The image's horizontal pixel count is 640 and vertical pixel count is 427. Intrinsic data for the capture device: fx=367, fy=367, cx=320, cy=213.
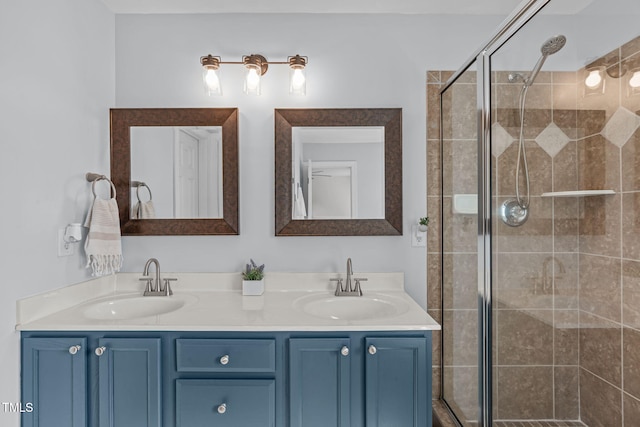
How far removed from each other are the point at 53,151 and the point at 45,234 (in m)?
0.37

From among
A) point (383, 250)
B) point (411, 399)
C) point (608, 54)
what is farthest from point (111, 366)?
point (608, 54)

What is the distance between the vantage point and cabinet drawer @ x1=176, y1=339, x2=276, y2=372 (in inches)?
58.0

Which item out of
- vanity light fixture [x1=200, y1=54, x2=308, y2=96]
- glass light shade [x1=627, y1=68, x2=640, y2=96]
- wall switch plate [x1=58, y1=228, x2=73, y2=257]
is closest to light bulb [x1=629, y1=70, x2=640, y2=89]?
glass light shade [x1=627, y1=68, x2=640, y2=96]

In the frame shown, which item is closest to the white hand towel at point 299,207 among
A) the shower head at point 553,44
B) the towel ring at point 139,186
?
the towel ring at point 139,186

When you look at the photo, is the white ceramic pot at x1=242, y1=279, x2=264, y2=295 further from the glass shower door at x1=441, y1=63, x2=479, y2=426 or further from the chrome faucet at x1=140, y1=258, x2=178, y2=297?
the glass shower door at x1=441, y1=63, x2=479, y2=426

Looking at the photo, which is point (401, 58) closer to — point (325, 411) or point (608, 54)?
point (608, 54)

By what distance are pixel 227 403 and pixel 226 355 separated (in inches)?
7.4

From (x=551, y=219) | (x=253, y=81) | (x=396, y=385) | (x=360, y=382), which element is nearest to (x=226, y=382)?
(x=360, y=382)

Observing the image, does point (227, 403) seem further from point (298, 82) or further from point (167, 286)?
point (298, 82)

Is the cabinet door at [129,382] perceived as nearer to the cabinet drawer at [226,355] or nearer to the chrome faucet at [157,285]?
the cabinet drawer at [226,355]

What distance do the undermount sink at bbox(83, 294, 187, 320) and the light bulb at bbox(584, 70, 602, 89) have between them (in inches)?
73.9

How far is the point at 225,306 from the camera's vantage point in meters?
1.74

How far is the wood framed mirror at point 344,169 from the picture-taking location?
202cm

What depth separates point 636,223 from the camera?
1.04m
